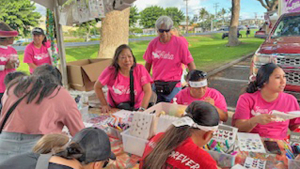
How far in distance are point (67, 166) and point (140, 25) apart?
202 feet

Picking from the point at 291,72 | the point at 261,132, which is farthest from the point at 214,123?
the point at 291,72

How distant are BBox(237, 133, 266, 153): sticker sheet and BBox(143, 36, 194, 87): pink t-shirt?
154cm

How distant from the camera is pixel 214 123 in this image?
1.34 m

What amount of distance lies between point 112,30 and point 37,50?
3917mm

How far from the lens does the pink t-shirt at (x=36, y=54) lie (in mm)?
4156

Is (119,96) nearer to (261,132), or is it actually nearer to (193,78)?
(193,78)

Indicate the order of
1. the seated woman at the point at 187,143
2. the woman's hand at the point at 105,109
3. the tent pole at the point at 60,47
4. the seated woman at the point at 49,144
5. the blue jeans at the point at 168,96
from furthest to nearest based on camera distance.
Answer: the tent pole at the point at 60,47 → the blue jeans at the point at 168,96 → the woman's hand at the point at 105,109 → the seated woman at the point at 187,143 → the seated woman at the point at 49,144

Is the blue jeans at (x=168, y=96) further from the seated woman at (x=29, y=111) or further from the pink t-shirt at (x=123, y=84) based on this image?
the seated woman at (x=29, y=111)

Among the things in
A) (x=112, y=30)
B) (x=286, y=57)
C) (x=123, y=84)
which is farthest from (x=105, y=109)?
(x=112, y=30)

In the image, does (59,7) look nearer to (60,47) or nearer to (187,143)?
(60,47)

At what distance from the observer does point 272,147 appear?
179cm

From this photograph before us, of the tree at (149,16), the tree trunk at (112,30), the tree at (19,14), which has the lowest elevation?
the tree trunk at (112,30)

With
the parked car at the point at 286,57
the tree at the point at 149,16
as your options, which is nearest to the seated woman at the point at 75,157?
the parked car at the point at 286,57

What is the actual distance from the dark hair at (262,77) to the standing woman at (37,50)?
3.59 metres
